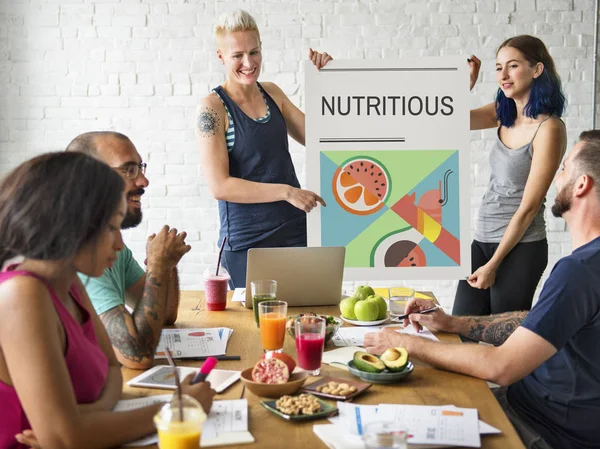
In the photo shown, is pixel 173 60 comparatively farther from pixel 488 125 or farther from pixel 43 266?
pixel 43 266

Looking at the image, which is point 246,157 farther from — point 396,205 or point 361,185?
point 396,205

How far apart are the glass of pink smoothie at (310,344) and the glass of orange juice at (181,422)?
526mm

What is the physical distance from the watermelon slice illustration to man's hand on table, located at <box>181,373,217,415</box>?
1713 millimetres

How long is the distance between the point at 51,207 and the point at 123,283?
36.9 inches

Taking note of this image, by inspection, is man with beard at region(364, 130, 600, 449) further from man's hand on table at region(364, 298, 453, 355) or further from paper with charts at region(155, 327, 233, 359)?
paper with charts at region(155, 327, 233, 359)

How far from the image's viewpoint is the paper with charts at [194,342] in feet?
6.04

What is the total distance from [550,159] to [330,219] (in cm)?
96

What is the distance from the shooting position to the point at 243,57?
2.96 meters

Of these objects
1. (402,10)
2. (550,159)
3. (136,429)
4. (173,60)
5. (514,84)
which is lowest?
(136,429)

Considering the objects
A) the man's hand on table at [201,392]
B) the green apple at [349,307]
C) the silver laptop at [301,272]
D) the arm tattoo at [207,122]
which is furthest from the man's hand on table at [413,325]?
the arm tattoo at [207,122]

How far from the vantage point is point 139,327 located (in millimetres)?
1771

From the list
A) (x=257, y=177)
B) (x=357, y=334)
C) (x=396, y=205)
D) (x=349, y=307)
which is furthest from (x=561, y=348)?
(x=257, y=177)

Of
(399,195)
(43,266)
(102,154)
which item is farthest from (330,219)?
(43,266)

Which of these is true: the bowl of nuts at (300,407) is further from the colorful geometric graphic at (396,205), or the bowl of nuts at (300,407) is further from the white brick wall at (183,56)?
the white brick wall at (183,56)
